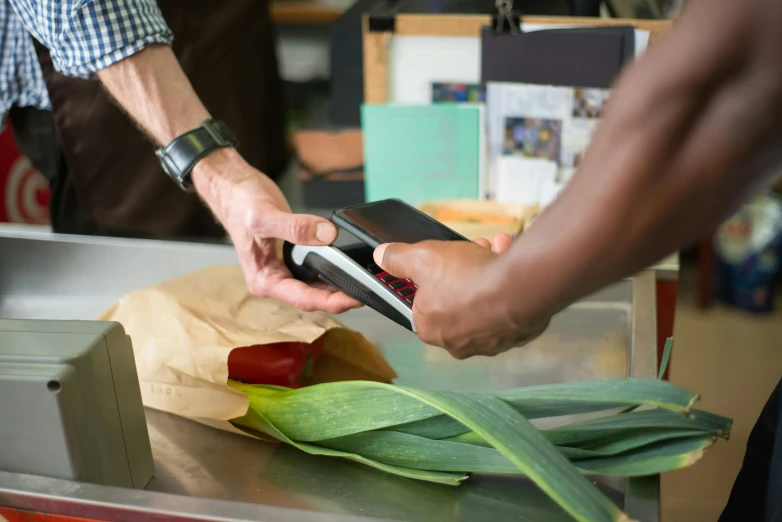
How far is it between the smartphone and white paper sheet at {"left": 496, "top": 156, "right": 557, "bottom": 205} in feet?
1.64

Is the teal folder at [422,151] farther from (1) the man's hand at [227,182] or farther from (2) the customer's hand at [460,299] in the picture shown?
(2) the customer's hand at [460,299]

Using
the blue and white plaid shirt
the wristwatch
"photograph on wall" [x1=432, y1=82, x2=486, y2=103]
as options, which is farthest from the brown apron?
"photograph on wall" [x1=432, y1=82, x2=486, y2=103]

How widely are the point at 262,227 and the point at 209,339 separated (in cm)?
15

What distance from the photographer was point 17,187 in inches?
76.3

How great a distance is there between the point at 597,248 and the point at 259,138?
1293mm

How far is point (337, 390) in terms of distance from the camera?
27.7 inches

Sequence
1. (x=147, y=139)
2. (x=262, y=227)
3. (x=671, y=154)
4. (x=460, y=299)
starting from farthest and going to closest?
(x=147, y=139)
(x=262, y=227)
(x=460, y=299)
(x=671, y=154)

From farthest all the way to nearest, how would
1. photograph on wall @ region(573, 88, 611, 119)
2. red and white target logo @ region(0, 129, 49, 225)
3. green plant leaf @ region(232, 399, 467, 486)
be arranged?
red and white target logo @ region(0, 129, 49, 225) → photograph on wall @ region(573, 88, 611, 119) → green plant leaf @ region(232, 399, 467, 486)

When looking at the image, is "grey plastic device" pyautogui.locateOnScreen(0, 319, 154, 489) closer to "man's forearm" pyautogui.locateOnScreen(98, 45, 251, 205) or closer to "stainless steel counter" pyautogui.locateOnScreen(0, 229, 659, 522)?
"stainless steel counter" pyautogui.locateOnScreen(0, 229, 659, 522)

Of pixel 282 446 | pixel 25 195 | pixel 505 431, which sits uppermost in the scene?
pixel 505 431

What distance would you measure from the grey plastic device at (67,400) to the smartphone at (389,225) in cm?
24

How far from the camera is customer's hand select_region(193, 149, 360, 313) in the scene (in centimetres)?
81

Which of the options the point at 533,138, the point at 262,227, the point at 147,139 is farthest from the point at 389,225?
the point at 147,139

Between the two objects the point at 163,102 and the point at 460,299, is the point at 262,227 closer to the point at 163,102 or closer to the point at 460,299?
the point at 163,102
